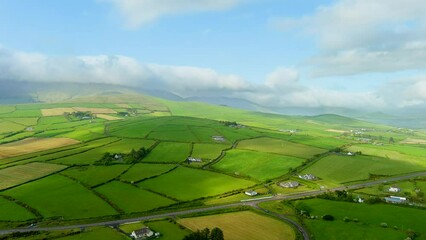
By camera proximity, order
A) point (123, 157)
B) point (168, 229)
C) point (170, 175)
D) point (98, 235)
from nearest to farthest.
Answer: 1. point (98, 235)
2. point (168, 229)
3. point (170, 175)
4. point (123, 157)

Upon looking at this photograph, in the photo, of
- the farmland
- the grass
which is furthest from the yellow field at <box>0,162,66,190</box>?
the grass

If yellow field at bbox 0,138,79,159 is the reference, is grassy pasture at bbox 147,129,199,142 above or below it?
above

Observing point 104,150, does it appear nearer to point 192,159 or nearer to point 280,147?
point 192,159

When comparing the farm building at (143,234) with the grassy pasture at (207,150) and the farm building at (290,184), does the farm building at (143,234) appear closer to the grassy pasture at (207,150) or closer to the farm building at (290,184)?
the farm building at (290,184)

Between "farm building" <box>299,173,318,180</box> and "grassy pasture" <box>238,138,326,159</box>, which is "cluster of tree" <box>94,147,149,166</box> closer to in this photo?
"grassy pasture" <box>238,138,326,159</box>

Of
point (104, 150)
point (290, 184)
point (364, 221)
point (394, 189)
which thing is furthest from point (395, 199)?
point (104, 150)

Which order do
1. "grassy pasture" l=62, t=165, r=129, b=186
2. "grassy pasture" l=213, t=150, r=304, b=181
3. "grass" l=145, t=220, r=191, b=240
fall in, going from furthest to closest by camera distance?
"grassy pasture" l=213, t=150, r=304, b=181 → "grassy pasture" l=62, t=165, r=129, b=186 → "grass" l=145, t=220, r=191, b=240

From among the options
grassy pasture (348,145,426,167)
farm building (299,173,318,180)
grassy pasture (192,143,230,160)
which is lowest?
farm building (299,173,318,180)
